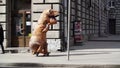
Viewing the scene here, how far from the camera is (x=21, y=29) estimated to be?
23.9 meters

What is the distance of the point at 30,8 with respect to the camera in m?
23.7

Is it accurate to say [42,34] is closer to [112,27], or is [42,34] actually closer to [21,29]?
[21,29]

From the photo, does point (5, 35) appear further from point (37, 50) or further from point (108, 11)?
point (108, 11)

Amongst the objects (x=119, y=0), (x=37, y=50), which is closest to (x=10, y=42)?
(x=37, y=50)

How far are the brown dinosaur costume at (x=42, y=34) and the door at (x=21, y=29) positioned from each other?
3438 millimetres

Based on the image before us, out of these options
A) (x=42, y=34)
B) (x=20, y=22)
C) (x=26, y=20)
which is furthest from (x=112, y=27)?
(x=42, y=34)

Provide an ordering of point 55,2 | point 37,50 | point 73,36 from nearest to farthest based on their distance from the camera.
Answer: point 37,50 < point 55,2 < point 73,36

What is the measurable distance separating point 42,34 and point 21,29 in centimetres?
390

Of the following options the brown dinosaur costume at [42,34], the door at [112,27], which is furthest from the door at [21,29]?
the door at [112,27]

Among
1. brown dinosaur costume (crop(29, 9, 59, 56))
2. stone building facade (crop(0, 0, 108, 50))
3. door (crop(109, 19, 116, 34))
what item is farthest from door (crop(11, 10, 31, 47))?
door (crop(109, 19, 116, 34))

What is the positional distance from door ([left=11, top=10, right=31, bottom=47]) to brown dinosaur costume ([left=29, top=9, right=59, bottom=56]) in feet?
11.3

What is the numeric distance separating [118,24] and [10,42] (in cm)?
4175

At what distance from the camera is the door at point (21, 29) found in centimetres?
2372

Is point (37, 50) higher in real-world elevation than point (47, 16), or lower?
lower
